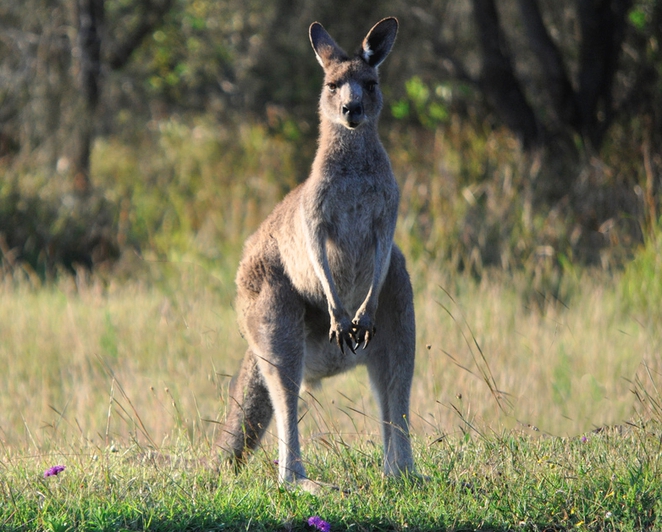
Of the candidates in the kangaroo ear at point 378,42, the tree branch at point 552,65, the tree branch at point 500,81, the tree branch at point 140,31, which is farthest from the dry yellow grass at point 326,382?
the tree branch at point 140,31

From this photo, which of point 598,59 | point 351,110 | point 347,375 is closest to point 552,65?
point 598,59

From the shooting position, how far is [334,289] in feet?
11.8

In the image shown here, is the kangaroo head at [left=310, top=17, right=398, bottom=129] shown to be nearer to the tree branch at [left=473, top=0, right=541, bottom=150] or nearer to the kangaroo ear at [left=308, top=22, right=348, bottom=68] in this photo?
the kangaroo ear at [left=308, top=22, right=348, bottom=68]

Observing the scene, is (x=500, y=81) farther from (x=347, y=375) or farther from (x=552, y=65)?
(x=347, y=375)

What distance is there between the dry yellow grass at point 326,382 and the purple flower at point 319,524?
3.87ft

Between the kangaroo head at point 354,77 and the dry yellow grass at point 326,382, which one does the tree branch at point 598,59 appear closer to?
the dry yellow grass at point 326,382

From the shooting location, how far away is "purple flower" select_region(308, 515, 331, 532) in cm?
306

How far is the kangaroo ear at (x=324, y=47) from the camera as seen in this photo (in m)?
3.89

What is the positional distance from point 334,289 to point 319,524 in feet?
3.07

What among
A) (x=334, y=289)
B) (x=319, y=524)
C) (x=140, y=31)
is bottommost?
(x=319, y=524)

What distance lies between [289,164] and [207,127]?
2806mm

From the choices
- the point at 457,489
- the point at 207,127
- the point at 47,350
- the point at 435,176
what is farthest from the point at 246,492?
the point at 207,127

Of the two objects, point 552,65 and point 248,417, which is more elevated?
point 552,65

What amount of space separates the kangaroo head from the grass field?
0.87m
